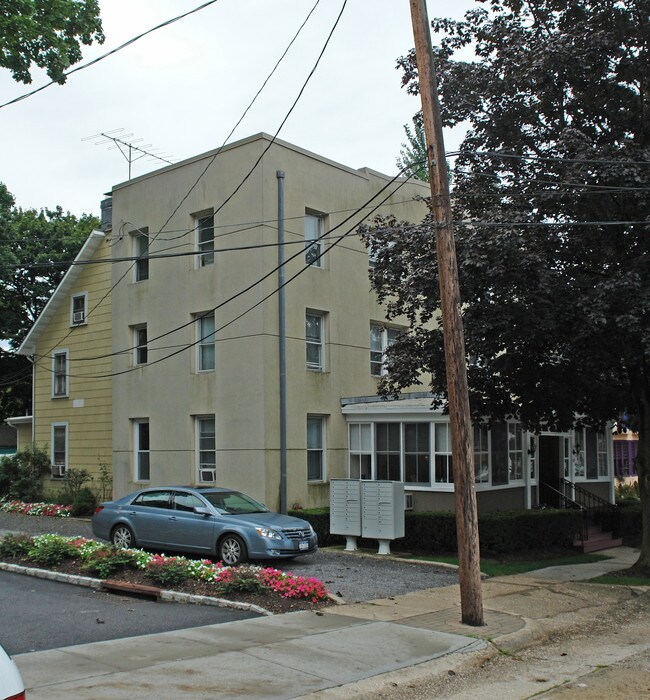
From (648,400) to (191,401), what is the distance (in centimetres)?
1125

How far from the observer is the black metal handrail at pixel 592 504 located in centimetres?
2177

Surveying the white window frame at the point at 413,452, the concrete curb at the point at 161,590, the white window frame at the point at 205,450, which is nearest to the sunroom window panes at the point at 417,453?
the white window frame at the point at 413,452

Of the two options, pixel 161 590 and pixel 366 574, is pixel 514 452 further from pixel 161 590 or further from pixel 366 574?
pixel 161 590

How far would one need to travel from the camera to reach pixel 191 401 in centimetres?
2111

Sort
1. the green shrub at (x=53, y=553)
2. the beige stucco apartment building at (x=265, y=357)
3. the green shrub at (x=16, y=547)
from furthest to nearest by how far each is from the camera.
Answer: the beige stucco apartment building at (x=265, y=357) → the green shrub at (x=16, y=547) → the green shrub at (x=53, y=553)

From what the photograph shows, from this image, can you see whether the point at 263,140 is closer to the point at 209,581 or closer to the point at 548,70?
the point at 548,70

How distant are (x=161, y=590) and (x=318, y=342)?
10.3 meters

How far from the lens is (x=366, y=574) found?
14680 millimetres

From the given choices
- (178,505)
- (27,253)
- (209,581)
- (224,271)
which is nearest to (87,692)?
(209,581)

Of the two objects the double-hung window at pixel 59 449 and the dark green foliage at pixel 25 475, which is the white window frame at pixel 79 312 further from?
the dark green foliage at pixel 25 475

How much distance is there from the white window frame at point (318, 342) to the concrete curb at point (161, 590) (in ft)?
29.3

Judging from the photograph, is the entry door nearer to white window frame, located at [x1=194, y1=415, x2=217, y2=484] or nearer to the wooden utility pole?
white window frame, located at [x1=194, y1=415, x2=217, y2=484]

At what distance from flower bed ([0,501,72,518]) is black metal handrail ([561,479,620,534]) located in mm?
14628

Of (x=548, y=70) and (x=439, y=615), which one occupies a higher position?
(x=548, y=70)
